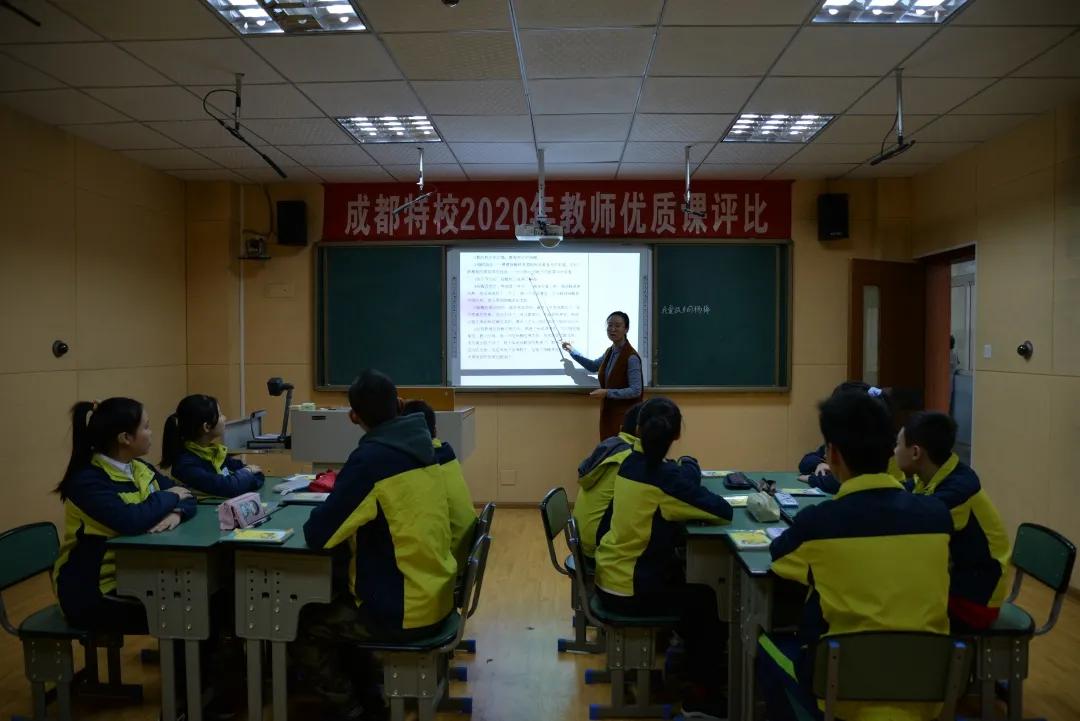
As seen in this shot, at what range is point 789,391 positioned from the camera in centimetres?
553

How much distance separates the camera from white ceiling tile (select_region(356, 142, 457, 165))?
4570mm

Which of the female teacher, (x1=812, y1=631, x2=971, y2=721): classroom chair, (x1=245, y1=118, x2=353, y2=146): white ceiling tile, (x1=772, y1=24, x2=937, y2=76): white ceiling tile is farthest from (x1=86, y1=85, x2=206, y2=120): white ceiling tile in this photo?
(x1=812, y1=631, x2=971, y2=721): classroom chair

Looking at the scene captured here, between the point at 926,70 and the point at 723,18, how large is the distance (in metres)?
1.23

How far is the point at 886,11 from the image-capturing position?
2811 mm

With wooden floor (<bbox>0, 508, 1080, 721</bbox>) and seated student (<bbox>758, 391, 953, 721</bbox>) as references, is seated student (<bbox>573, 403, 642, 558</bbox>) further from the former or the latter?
seated student (<bbox>758, 391, 953, 721</bbox>)

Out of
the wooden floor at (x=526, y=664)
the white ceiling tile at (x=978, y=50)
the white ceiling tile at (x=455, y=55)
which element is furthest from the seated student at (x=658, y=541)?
the white ceiling tile at (x=978, y=50)

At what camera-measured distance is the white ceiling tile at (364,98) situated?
357cm

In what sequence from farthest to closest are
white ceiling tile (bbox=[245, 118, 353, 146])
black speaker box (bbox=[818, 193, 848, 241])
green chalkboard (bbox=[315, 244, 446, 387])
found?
green chalkboard (bbox=[315, 244, 446, 387]) → black speaker box (bbox=[818, 193, 848, 241]) → white ceiling tile (bbox=[245, 118, 353, 146])

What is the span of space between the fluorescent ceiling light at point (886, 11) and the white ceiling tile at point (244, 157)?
3592 millimetres

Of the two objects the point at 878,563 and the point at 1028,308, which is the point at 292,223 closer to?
the point at 878,563

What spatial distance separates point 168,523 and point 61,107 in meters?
2.90

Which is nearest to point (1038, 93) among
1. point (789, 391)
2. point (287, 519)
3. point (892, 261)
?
point (892, 261)

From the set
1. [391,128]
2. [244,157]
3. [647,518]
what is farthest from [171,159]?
[647,518]

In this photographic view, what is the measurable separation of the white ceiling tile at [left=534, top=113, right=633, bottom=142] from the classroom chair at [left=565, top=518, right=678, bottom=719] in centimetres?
258
